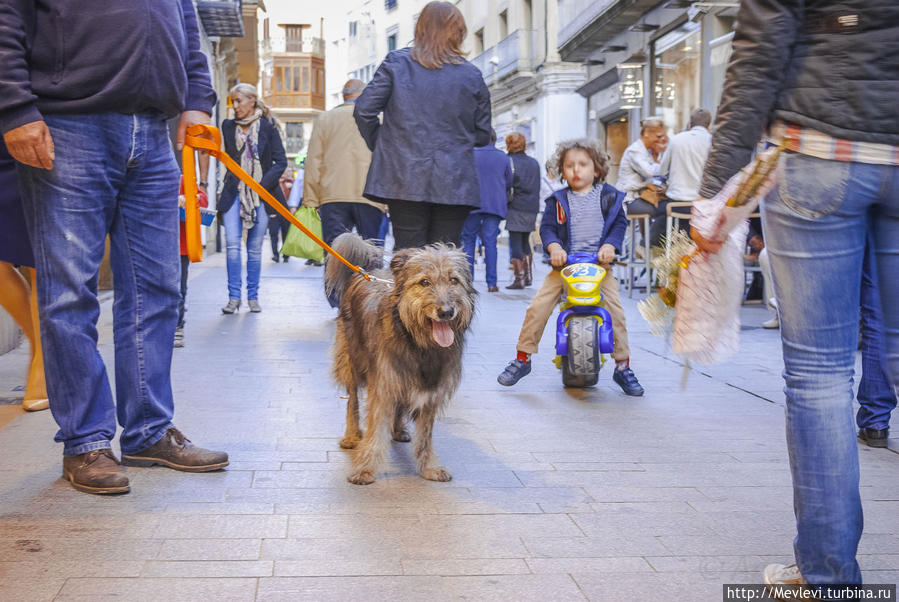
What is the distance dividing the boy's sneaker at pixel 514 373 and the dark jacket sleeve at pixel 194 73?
2695 mm

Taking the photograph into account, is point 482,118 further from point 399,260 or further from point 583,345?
point 399,260

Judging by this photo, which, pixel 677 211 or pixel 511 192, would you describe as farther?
pixel 511 192

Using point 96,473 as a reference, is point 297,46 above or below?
above

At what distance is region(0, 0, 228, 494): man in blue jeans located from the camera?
3748 millimetres

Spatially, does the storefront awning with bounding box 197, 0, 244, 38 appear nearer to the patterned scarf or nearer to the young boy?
the patterned scarf

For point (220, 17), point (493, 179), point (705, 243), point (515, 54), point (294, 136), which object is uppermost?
point (294, 136)

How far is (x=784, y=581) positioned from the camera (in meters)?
2.84

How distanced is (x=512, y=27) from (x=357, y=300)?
33352mm

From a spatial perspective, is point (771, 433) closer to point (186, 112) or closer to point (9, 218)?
point (186, 112)

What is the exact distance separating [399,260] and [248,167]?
5.73m

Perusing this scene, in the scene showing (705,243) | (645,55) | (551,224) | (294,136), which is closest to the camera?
(705,243)

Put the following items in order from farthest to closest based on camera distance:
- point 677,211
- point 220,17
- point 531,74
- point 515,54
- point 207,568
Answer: point 515,54 < point 531,74 < point 220,17 < point 677,211 < point 207,568

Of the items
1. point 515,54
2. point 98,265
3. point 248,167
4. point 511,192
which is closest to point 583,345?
point 98,265

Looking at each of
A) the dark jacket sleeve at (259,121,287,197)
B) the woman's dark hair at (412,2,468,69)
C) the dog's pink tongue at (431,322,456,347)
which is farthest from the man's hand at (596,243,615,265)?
the dark jacket sleeve at (259,121,287,197)
